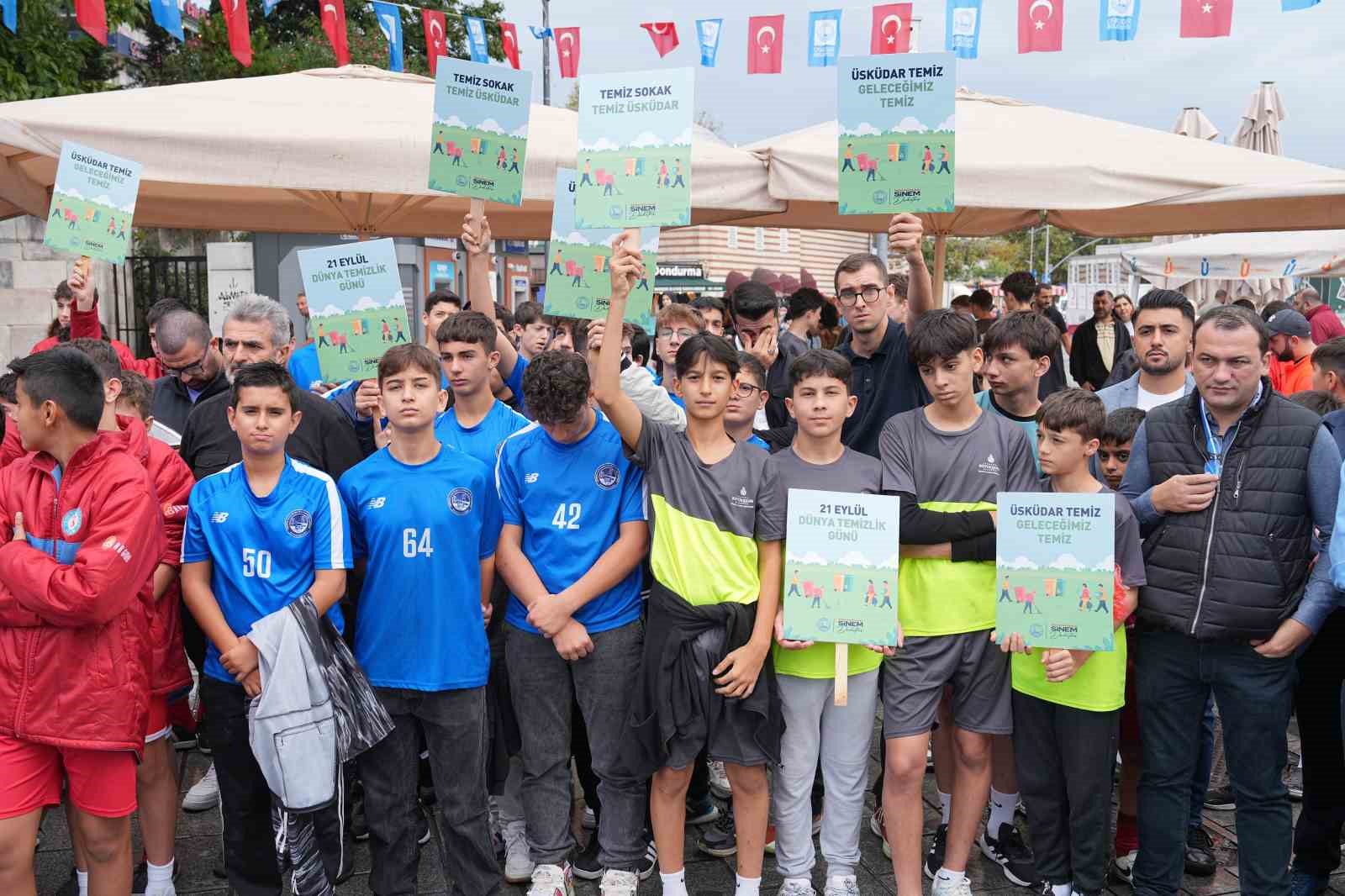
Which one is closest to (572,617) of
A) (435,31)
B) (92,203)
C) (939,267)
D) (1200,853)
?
(1200,853)

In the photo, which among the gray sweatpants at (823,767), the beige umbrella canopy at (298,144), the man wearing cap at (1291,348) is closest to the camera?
the gray sweatpants at (823,767)

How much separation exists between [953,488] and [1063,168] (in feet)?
8.60

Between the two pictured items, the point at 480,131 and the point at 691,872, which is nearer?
the point at 691,872

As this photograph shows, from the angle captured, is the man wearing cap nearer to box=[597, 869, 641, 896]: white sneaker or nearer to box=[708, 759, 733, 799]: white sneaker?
box=[708, 759, 733, 799]: white sneaker

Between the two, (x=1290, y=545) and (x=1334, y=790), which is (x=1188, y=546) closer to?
(x=1290, y=545)

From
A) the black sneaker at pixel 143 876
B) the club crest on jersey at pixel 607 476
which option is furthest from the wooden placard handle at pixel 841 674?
the black sneaker at pixel 143 876

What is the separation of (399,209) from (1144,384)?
4459 mm

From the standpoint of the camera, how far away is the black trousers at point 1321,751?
395cm

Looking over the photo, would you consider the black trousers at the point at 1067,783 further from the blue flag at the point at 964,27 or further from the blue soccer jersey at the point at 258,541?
the blue flag at the point at 964,27

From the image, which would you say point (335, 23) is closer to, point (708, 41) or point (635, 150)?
point (708, 41)

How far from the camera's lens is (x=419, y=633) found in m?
3.69

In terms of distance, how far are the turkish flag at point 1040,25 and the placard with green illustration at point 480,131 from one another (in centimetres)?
701

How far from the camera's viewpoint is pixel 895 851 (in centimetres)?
383

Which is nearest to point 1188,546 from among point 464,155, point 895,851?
point 895,851
